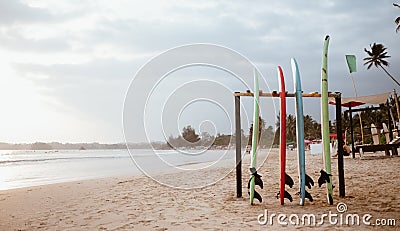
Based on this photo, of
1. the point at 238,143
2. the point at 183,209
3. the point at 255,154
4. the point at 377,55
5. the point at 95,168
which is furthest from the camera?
the point at 377,55

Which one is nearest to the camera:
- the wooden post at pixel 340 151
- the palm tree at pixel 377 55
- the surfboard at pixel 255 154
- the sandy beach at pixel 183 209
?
the sandy beach at pixel 183 209

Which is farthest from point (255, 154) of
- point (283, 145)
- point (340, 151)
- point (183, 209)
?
point (340, 151)

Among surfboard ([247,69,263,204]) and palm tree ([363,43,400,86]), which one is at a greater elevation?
palm tree ([363,43,400,86])

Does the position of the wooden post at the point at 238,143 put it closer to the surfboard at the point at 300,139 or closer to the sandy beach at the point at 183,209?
the sandy beach at the point at 183,209

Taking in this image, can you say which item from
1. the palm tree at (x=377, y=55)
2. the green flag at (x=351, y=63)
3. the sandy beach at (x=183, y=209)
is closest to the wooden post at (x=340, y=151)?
the sandy beach at (x=183, y=209)

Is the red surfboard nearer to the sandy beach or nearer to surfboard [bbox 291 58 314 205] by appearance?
surfboard [bbox 291 58 314 205]

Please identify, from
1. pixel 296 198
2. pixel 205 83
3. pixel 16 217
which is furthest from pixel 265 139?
pixel 16 217

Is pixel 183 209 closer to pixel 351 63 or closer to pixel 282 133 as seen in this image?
pixel 282 133

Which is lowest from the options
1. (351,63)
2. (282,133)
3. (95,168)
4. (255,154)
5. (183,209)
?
(95,168)

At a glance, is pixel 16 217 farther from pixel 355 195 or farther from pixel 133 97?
pixel 355 195

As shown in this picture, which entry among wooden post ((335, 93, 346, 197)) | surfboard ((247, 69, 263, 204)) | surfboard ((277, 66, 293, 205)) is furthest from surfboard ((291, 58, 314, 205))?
wooden post ((335, 93, 346, 197))

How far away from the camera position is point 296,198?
20.5 ft

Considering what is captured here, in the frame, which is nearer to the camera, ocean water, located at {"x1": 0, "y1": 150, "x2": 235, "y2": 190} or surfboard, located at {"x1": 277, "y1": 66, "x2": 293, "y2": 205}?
surfboard, located at {"x1": 277, "y1": 66, "x2": 293, "y2": 205}

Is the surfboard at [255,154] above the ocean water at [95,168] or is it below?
above
